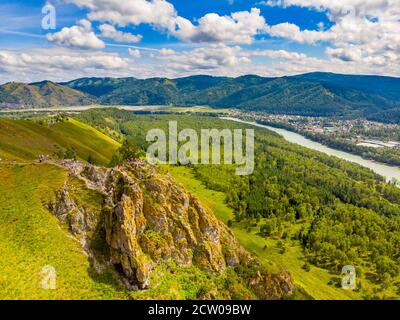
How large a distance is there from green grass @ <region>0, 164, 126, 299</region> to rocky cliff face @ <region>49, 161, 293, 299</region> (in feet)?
8.07

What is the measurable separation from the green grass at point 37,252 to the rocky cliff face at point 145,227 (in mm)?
2461

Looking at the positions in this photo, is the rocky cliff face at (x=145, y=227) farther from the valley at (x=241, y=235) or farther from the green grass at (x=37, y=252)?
the green grass at (x=37, y=252)

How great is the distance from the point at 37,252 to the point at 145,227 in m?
18.6

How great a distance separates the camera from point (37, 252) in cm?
5366

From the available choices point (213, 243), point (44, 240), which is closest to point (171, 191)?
point (213, 243)

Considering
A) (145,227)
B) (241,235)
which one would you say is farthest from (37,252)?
(241,235)

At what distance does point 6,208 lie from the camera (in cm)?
6134

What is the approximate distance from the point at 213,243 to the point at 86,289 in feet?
93.0

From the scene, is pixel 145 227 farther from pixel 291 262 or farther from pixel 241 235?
pixel 241 235

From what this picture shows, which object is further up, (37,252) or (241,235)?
(37,252)

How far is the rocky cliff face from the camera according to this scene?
57062mm

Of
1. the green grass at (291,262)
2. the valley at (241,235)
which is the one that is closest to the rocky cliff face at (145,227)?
the valley at (241,235)

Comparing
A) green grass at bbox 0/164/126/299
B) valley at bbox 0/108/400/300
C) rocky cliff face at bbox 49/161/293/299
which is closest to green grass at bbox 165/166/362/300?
valley at bbox 0/108/400/300
